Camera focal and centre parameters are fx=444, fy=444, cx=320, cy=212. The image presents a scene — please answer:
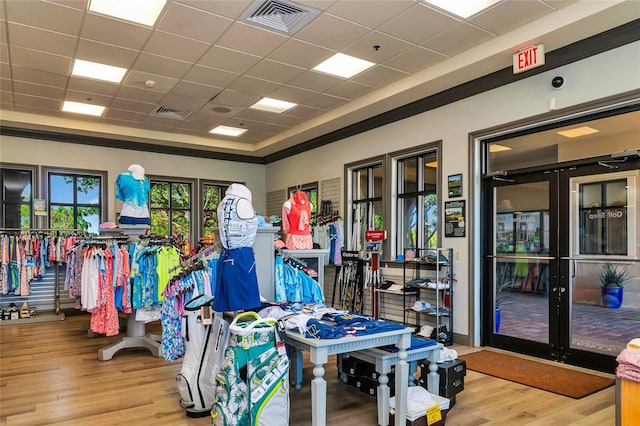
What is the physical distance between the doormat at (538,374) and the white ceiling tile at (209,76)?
15.3 ft

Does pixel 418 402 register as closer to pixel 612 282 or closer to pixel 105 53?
pixel 612 282

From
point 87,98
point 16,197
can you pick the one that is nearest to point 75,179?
point 16,197

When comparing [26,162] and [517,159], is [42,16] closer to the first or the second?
[26,162]

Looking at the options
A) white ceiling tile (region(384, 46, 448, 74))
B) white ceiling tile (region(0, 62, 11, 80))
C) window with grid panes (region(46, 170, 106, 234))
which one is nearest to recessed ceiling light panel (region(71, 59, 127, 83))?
white ceiling tile (region(0, 62, 11, 80))

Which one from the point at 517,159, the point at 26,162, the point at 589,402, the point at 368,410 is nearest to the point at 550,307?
the point at 589,402

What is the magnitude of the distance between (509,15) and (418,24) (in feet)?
2.89

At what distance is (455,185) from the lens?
5.95 metres

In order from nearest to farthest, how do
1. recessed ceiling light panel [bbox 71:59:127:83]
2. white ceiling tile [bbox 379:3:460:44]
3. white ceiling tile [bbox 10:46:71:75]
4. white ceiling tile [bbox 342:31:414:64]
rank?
1. white ceiling tile [bbox 379:3:460:44]
2. white ceiling tile [bbox 342:31:414:64]
3. white ceiling tile [bbox 10:46:71:75]
4. recessed ceiling light panel [bbox 71:59:127:83]

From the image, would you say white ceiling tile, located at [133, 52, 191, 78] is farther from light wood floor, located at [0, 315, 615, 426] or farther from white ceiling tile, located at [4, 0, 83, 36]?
light wood floor, located at [0, 315, 615, 426]

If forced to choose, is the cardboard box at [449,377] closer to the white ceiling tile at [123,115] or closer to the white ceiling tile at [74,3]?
the white ceiling tile at [74,3]

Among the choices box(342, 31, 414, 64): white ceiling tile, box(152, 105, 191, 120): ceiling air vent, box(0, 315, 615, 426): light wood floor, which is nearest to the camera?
box(0, 315, 615, 426): light wood floor

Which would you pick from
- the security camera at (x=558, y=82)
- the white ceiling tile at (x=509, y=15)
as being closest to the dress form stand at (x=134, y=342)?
the white ceiling tile at (x=509, y=15)

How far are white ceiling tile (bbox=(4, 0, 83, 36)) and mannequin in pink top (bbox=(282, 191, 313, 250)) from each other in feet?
9.60

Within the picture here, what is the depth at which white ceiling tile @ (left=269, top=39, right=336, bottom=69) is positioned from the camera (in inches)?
201
